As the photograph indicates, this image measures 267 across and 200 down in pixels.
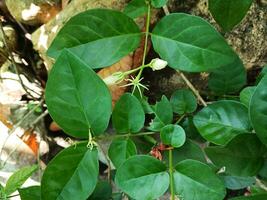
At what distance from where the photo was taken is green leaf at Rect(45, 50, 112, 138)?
1.81 ft

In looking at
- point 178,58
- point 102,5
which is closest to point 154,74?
point 102,5

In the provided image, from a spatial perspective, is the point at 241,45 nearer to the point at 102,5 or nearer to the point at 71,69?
the point at 102,5

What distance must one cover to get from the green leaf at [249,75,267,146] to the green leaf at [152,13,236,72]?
0.12m

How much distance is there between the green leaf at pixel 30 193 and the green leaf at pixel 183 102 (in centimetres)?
27

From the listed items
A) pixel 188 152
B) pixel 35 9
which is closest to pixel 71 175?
pixel 188 152

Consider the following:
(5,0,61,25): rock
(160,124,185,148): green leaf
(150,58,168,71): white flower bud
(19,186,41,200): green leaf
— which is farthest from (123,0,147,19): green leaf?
(5,0,61,25): rock

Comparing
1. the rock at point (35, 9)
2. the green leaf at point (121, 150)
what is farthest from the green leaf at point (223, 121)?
the rock at point (35, 9)

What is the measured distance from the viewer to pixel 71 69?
1.81 ft

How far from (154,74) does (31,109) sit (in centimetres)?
45

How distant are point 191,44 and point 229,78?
16 centimetres

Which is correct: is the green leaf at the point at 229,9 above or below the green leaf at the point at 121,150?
above

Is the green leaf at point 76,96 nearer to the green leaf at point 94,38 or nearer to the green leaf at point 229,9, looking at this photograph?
the green leaf at point 94,38

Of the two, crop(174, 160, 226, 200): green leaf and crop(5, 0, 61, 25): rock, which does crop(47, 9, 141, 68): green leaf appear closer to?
crop(174, 160, 226, 200): green leaf

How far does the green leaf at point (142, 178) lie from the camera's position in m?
0.56
